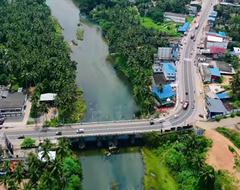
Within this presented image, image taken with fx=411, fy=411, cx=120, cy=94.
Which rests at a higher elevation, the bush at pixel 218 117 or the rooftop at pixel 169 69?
the rooftop at pixel 169 69

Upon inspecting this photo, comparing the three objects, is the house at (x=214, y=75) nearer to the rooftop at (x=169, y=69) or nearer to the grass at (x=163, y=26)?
the rooftop at (x=169, y=69)

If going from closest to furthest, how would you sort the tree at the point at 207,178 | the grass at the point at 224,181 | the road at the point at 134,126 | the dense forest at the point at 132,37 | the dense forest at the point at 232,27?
the tree at the point at 207,178 → the grass at the point at 224,181 → the road at the point at 134,126 → the dense forest at the point at 232,27 → the dense forest at the point at 132,37

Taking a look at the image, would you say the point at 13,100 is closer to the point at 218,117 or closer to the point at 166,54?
the point at 166,54

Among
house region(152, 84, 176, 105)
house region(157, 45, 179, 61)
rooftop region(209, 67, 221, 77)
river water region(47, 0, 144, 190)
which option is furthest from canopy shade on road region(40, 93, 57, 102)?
rooftop region(209, 67, 221, 77)

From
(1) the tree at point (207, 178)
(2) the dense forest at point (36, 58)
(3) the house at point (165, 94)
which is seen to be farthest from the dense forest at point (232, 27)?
(2) the dense forest at point (36, 58)

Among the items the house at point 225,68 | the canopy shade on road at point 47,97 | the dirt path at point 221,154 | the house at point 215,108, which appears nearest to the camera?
the dirt path at point 221,154

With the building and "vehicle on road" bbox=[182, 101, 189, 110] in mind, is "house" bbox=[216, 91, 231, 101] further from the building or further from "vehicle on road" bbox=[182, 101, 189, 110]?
the building

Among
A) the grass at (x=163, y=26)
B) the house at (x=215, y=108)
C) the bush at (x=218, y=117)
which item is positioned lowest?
the bush at (x=218, y=117)
